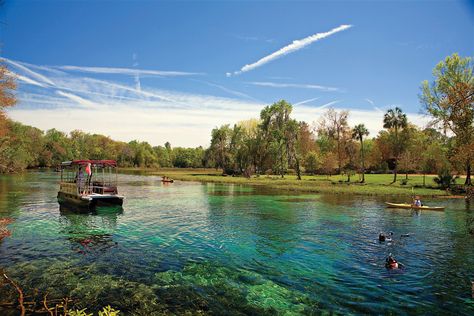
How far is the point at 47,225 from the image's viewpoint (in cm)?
2881

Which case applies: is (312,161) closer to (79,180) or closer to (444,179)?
(444,179)

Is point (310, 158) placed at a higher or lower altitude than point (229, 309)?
higher

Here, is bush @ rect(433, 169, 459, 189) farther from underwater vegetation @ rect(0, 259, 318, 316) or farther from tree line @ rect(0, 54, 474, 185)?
underwater vegetation @ rect(0, 259, 318, 316)

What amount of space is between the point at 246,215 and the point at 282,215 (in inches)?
151

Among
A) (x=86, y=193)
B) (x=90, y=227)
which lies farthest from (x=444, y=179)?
(x=90, y=227)

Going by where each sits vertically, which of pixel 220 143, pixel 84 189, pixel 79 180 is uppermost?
pixel 220 143

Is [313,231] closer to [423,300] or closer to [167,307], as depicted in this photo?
[423,300]

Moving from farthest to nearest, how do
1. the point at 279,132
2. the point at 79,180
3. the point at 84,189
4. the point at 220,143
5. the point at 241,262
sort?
the point at 220,143, the point at 279,132, the point at 84,189, the point at 79,180, the point at 241,262

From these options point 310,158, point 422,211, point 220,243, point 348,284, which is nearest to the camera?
point 348,284

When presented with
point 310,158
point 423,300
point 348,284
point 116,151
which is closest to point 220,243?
point 348,284

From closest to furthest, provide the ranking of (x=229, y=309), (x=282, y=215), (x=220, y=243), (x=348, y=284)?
(x=229, y=309)
(x=348, y=284)
(x=220, y=243)
(x=282, y=215)

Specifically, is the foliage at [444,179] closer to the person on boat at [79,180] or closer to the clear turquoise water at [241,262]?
the clear turquoise water at [241,262]

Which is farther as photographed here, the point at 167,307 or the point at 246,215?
the point at 246,215

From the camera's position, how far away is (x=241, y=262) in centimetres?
1944
